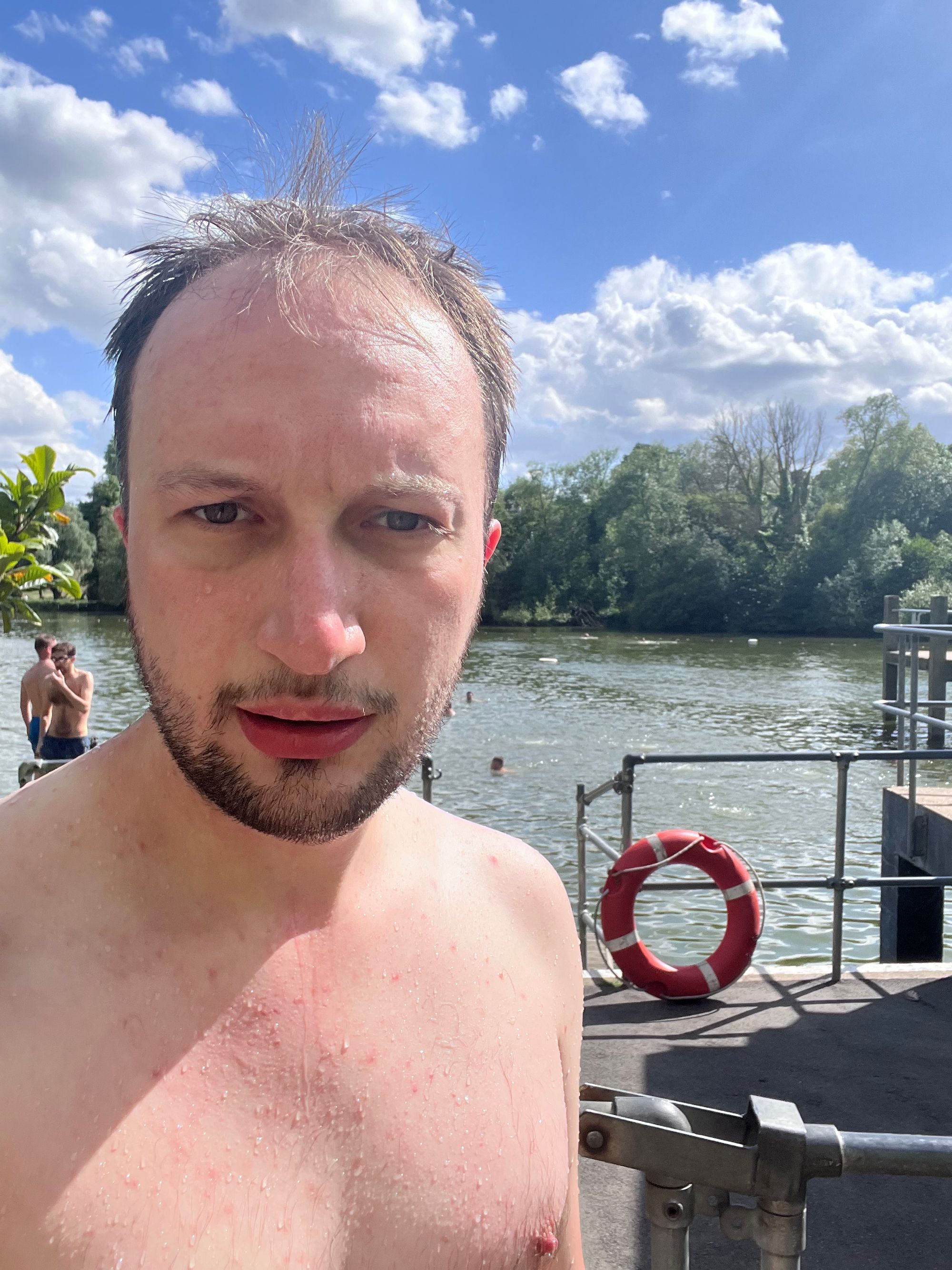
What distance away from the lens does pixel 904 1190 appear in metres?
3.38

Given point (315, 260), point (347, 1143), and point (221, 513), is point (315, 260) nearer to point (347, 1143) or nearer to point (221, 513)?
point (221, 513)

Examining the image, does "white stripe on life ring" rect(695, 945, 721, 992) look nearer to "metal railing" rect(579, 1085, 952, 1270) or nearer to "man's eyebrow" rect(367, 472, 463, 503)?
"metal railing" rect(579, 1085, 952, 1270)

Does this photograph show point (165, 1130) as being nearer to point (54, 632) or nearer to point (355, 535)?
point (355, 535)

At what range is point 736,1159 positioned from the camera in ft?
4.45

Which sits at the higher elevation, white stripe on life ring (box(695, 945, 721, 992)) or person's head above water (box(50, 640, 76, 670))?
person's head above water (box(50, 640, 76, 670))

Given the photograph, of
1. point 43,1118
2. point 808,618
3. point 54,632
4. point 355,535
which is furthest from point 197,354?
point 808,618

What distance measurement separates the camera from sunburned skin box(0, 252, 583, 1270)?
92 cm

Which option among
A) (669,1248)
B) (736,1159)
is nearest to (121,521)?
(736,1159)

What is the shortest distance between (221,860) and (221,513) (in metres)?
0.41

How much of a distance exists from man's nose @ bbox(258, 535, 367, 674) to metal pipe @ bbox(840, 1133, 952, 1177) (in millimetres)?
969

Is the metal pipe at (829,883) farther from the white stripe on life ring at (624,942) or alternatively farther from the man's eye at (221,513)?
the man's eye at (221,513)

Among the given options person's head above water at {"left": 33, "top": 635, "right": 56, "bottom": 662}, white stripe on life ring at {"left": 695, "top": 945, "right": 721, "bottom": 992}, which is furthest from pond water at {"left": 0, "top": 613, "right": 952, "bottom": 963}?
person's head above water at {"left": 33, "top": 635, "right": 56, "bottom": 662}

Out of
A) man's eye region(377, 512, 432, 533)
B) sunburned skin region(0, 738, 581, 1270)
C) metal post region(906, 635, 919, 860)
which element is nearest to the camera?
sunburned skin region(0, 738, 581, 1270)

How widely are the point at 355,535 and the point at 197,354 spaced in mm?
250
